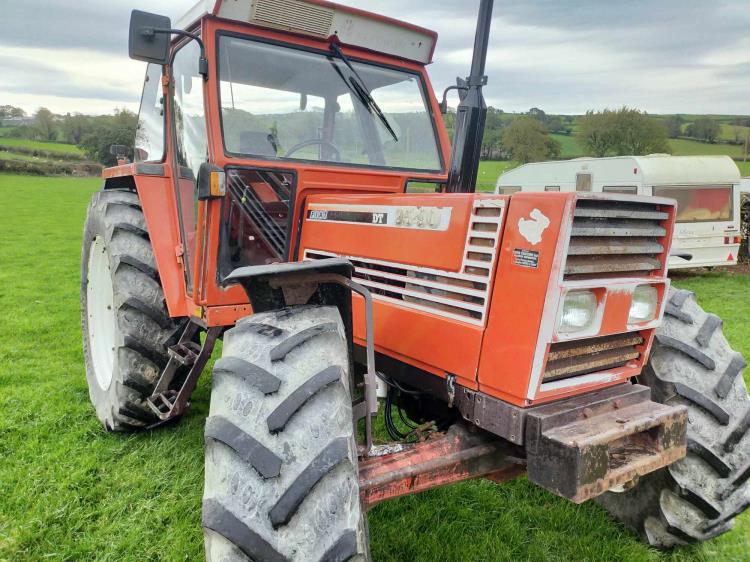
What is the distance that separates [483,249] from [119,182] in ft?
10.9

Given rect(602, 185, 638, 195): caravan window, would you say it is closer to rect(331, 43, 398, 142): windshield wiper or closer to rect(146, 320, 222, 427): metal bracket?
rect(331, 43, 398, 142): windshield wiper

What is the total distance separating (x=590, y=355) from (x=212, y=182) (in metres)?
1.82

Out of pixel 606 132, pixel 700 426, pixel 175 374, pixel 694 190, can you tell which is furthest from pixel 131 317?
pixel 606 132

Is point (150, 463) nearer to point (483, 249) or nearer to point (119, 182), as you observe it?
point (119, 182)

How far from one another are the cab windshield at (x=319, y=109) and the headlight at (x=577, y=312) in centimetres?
157

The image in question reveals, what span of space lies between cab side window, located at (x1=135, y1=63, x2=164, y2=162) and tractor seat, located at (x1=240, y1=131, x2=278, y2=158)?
94cm

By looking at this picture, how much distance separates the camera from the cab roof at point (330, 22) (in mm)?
2887

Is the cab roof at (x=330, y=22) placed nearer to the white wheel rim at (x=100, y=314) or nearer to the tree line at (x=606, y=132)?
the white wheel rim at (x=100, y=314)

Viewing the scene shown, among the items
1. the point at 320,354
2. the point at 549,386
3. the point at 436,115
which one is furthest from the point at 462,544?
the point at 436,115

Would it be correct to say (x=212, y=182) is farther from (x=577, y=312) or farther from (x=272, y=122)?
(x=577, y=312)

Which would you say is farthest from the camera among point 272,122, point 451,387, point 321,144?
point 321,144

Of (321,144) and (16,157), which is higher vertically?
(321,144)

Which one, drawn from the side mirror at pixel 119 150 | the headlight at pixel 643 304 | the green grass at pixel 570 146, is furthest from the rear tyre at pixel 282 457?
the green grass at pixel 570 146

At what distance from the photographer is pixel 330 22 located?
10.2 feet
